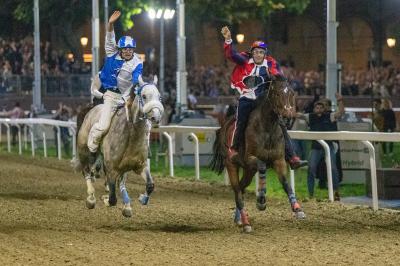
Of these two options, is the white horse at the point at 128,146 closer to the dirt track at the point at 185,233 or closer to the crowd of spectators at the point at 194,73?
the dirt track at the point at 185,233

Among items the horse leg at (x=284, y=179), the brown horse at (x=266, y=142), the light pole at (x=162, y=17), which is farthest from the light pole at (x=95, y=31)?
the horse leg at (x=284, y=179)

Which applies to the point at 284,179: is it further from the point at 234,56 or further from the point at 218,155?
the point at 234,56

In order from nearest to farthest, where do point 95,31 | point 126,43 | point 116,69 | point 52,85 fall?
point 126,43
point 116,69
point 95,31
point 52,85

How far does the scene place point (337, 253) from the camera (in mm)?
10805

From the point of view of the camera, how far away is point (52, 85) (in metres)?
44.7

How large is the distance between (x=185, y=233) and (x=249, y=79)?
2045 mm

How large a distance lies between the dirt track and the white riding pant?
1018mm

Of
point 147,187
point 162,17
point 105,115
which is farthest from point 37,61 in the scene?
point 147,187

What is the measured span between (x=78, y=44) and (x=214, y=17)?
748cm

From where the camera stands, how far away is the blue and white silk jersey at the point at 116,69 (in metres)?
14.2

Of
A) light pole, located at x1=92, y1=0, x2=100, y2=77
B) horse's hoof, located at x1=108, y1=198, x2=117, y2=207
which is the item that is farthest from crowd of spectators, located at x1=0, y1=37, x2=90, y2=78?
horse's hoof, located at x1=108, y1=198, x2=117, y2=207

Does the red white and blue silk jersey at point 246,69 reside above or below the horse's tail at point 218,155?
above

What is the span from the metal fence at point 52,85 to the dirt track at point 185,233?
26033mm

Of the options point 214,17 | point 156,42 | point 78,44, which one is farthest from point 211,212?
point 156,42
